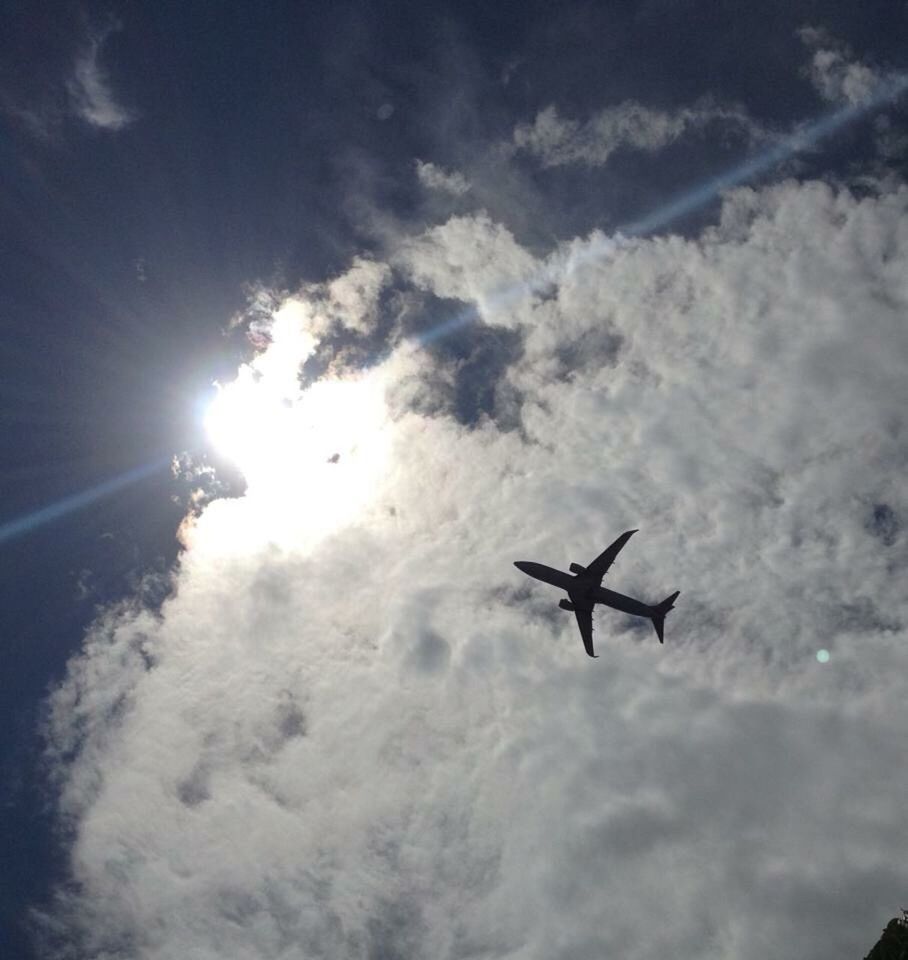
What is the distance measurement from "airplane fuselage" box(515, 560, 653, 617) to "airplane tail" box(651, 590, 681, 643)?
98 cm

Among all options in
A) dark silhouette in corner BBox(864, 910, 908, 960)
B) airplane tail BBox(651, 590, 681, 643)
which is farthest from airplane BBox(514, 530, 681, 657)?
dark silhouette in corner BBox(864, 910, 908, 960)

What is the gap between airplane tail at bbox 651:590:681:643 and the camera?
79.2 metres

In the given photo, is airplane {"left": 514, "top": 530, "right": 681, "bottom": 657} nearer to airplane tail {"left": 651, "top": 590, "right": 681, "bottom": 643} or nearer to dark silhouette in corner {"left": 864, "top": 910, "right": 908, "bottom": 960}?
airplane tail {"left": 651, "top": 590, "right": 681, "bottom": 643}

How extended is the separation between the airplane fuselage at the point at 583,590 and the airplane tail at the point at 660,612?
977mm

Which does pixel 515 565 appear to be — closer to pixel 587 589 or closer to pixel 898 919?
pixel 587 589

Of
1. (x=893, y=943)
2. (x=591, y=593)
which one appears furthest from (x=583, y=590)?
(x=893, y=943)

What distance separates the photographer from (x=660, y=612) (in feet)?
260

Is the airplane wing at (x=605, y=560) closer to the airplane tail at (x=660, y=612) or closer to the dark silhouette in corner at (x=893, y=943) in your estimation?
the airplane tail at (x=660, y=612)

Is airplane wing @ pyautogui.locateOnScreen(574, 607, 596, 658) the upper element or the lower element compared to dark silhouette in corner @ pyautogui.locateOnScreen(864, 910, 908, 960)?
upper

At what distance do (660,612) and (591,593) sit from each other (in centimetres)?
1188

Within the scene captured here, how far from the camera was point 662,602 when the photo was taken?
263ft

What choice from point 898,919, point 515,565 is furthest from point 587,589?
point 898,919

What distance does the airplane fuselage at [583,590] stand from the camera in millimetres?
74312

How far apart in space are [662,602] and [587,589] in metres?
13.1
